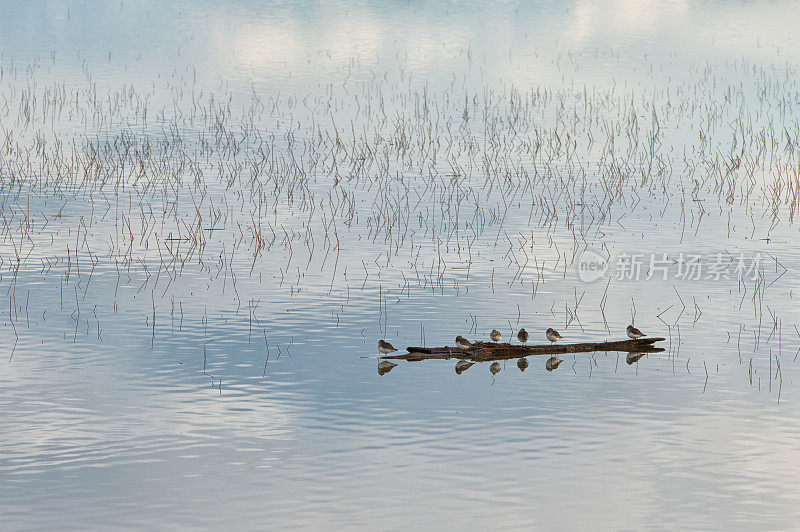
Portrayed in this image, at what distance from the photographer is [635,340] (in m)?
12.2

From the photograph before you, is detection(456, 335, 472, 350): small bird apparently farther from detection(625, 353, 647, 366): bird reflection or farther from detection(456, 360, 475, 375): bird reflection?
detection(625, 353, 647, 366): bird reflection

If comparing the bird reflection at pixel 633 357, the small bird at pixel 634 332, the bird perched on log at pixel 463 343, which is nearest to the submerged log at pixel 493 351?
the bird perched on log at pixel 463 343

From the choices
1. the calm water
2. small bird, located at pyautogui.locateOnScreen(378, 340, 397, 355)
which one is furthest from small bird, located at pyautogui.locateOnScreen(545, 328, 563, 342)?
small bird, located at pyautogui.locateOnScreen(378, 340, 397, 355)

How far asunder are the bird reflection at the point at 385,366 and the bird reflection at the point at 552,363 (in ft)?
4.53

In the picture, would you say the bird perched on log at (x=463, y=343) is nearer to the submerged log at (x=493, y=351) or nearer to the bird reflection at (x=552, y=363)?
the submerged log at (x=493, y=351)

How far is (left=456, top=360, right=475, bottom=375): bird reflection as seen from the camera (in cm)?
1148

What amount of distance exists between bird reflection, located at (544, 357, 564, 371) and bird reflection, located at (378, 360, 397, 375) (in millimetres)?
1381

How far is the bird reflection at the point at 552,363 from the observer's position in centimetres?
1166

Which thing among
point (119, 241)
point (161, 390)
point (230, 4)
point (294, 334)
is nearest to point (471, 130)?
point (119, 241)

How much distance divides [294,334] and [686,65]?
1258 inches

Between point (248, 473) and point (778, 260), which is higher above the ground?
point (778, 260)

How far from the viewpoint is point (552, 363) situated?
1179cm

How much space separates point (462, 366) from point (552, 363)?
2.75 ft

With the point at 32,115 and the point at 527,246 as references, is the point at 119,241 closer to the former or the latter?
the point at 527,246
